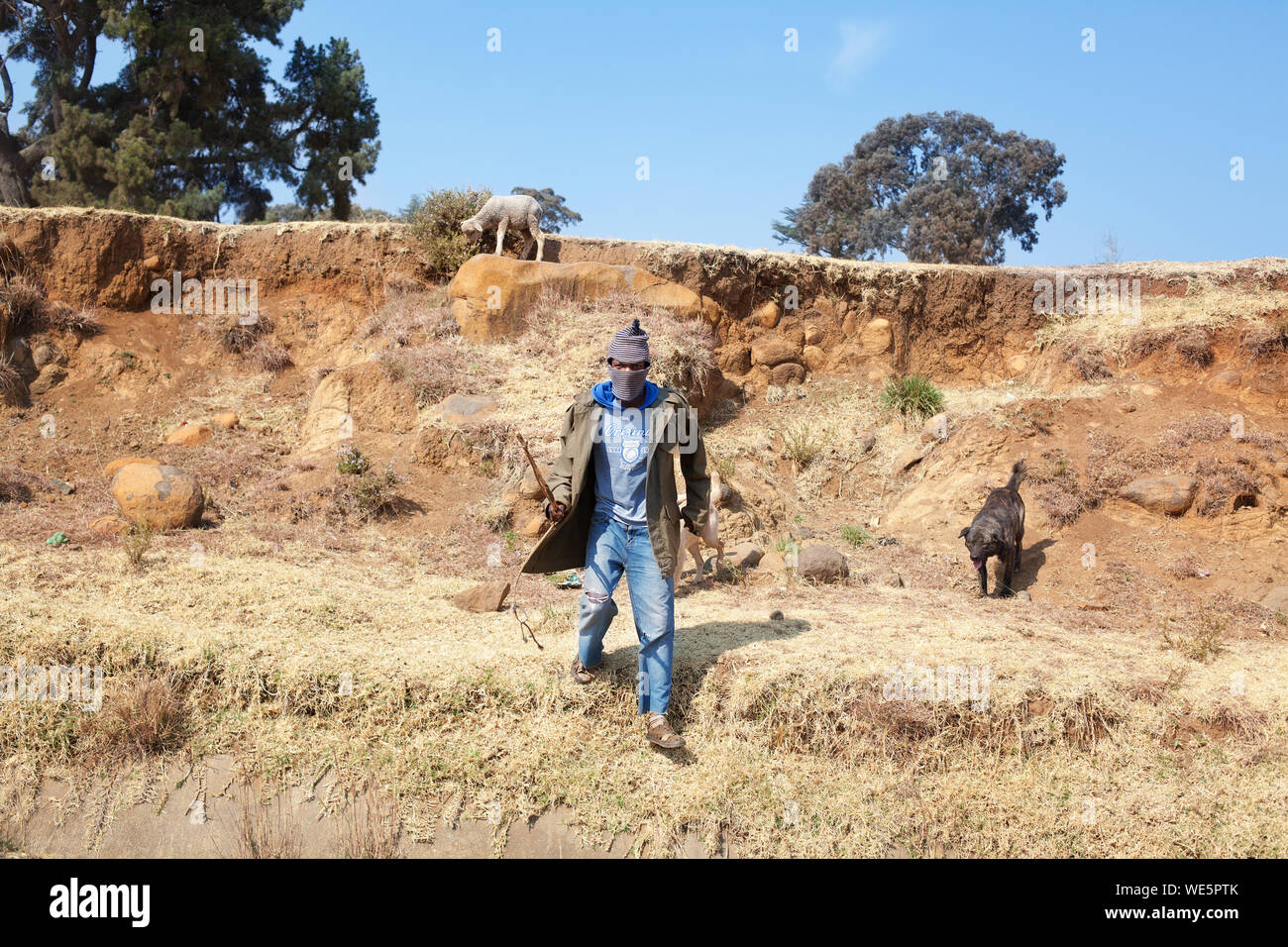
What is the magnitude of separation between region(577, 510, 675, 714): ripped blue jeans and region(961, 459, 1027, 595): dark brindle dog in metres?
4.12

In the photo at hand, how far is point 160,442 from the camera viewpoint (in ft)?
32.8

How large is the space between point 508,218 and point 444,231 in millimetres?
1164

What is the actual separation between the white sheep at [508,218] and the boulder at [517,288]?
0.48 m

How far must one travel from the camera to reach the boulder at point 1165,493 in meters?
8.91

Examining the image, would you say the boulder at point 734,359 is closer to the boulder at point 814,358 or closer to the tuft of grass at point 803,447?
the boulder at point 814,358

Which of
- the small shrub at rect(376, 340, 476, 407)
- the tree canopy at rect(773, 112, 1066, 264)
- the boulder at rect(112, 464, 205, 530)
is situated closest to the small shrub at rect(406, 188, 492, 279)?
the small shrub at rect(376, 340, 476, 407)

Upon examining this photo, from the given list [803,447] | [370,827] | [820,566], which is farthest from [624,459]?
[803,447]

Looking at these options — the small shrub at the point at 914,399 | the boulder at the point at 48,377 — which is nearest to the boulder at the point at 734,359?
the small shrub at the point at 914,399

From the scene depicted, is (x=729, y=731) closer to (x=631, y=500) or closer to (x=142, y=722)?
(x=631, y=500)

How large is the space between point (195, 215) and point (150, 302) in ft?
15.5

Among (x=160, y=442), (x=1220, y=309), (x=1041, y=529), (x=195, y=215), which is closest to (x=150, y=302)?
(x=160, y=442)

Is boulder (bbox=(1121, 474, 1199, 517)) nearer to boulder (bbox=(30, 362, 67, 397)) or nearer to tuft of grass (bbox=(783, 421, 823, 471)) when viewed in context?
tuft of grass (bbox=(783, 421, 823, 471))

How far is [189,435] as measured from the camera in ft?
32.9
